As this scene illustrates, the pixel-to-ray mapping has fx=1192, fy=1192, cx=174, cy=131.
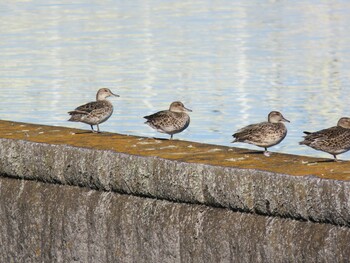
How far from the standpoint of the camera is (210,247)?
24.7 feet

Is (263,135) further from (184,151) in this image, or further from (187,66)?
(187,66)

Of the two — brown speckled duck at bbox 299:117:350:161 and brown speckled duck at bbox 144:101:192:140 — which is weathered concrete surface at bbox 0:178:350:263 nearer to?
brown speckled duck at bbox 299:117:350:161

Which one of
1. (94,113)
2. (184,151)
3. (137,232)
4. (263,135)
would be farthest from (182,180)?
(94,113)

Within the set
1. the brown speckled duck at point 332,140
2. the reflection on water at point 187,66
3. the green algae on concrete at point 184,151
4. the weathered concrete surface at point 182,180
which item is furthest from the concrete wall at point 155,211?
the reflection on water at point 187,66

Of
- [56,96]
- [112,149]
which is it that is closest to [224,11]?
[56,96]

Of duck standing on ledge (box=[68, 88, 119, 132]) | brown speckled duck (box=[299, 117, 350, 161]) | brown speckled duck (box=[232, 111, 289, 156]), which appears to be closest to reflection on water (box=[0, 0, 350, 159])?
duck standing on ledge (box=[68, 88, 119, 132])

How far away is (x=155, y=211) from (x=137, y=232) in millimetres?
203

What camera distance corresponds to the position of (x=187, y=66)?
39875mm

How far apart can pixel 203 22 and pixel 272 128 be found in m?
53.2

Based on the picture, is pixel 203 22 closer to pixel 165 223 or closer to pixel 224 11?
pixel 224 11

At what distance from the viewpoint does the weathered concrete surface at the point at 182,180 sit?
7023mm

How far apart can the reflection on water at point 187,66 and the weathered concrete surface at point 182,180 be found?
13760 mm

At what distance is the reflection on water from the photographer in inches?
1109

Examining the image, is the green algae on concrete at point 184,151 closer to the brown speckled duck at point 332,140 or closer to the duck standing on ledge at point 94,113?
the brown speckled duck at point 332,140
